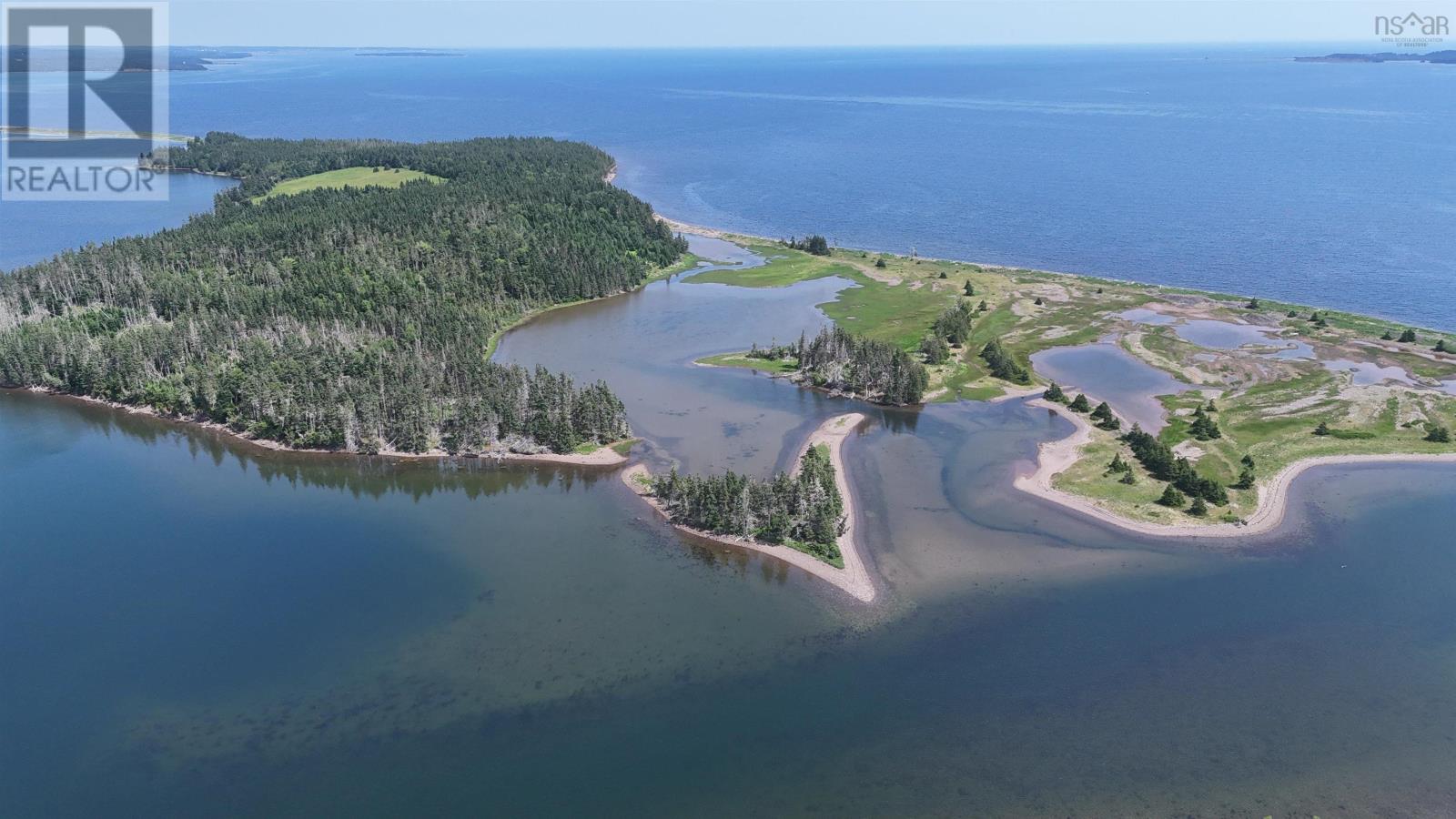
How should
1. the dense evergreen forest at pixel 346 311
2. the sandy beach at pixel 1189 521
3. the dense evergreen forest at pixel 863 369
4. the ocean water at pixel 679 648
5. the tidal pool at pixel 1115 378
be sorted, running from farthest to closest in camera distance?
the dense evergreen forest at pixel 863 369
the tidal pool at pixel 1115 378
the dense evergreen forest at pixel 346 311
the sandy beach at pixel 1189 521
the ocean water at pixel 679 648

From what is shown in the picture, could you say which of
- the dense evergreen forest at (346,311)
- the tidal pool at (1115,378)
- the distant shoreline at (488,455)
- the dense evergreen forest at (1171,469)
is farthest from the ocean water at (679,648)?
the tidal pool at (1115,378)

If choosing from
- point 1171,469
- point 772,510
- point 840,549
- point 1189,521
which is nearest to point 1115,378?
point 1171,469

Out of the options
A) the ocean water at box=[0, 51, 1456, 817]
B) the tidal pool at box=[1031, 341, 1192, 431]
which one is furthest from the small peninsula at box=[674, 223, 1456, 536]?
the ocean water at box=[0, 51, 1456, 817]

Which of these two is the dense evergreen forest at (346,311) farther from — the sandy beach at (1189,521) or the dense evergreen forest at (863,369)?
the sandy beach at (1189,521)

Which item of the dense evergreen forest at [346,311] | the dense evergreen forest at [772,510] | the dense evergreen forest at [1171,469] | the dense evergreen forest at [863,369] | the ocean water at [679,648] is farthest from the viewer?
the dense evergreen forest at [863,369]

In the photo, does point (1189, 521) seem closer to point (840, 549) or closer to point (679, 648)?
point (840, 549)

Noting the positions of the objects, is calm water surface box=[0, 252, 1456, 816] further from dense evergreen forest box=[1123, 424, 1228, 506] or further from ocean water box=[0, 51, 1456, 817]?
dense evergreen forest box=[1123, 424, 1228, 506]

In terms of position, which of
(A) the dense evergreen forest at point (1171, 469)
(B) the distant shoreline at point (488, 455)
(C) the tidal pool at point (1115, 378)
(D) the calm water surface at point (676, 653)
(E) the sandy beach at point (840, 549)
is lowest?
(D) the calm water surface at point (676, 653)
